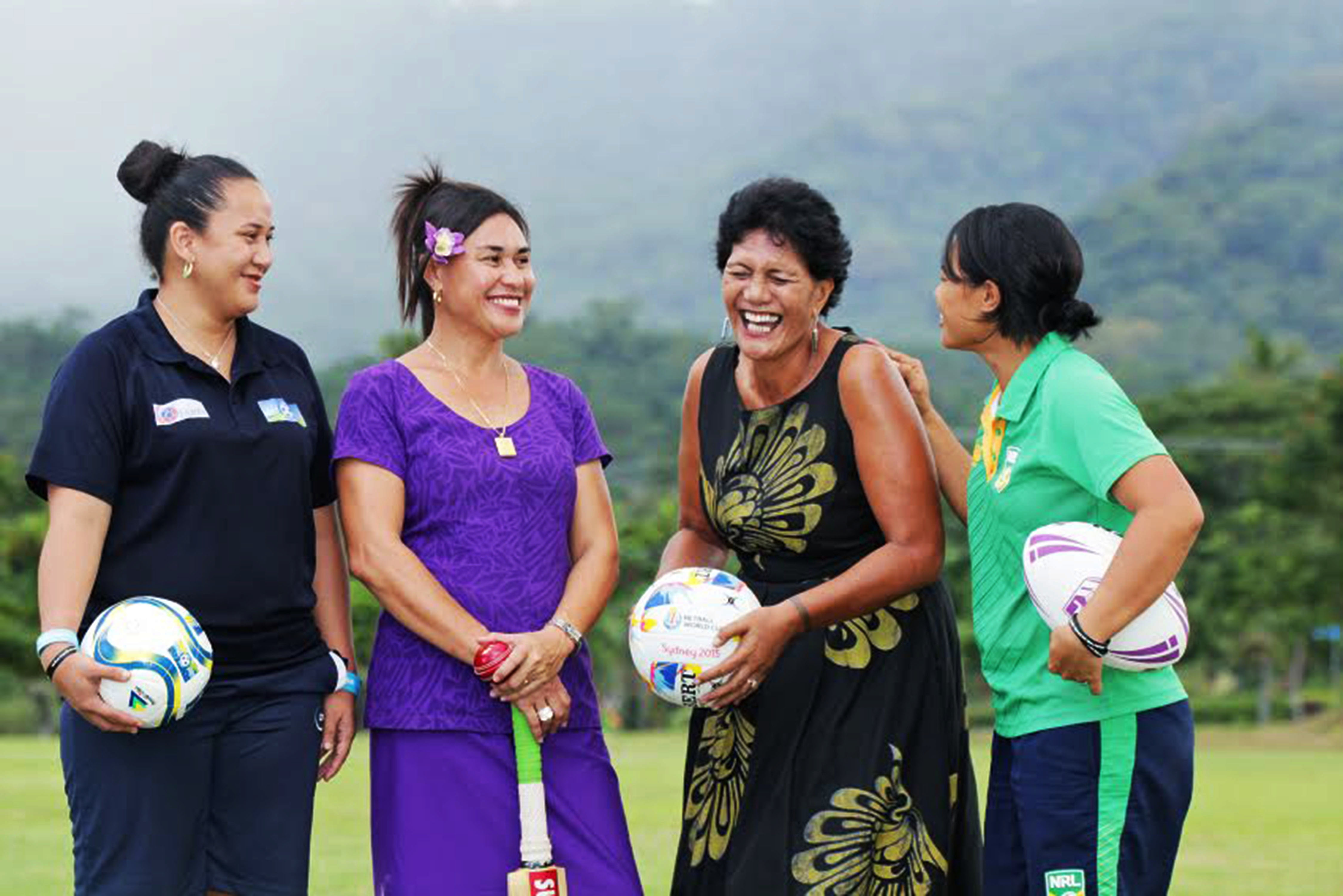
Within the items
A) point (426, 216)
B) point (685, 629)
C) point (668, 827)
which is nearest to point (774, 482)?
point (685, 629)

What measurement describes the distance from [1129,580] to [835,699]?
123cm

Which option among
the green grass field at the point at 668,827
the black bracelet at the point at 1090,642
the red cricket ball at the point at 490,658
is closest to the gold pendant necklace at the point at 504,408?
the red cricket ball at the point at 490,658

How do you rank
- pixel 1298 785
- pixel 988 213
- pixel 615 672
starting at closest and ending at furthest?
pixel 988 213
pixel 1298 785
pixel 615 672

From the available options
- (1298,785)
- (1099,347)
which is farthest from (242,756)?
(1099,347)

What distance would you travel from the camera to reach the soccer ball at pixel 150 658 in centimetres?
495

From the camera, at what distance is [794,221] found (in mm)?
5652

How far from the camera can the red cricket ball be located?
5.34 metres

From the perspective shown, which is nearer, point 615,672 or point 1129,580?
point 1129,580

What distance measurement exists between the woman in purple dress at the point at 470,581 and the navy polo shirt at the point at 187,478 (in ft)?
0.79

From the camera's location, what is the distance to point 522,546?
5605mm

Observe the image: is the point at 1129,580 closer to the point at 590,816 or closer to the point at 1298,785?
the point at 590,816

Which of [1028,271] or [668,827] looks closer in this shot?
[1028,271]

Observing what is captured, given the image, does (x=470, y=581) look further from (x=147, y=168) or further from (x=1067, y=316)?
(x=1067, y=316)

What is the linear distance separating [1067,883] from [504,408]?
7.27 feet
